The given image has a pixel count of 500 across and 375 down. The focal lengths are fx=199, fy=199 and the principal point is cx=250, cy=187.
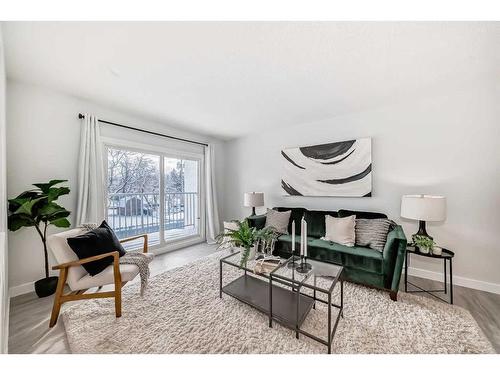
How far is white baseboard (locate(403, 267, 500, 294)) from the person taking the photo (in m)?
2.28

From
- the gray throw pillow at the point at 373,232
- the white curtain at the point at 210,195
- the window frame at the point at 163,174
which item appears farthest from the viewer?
the white curtain at the point at 210,195

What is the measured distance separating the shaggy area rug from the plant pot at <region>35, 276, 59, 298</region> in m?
0.52

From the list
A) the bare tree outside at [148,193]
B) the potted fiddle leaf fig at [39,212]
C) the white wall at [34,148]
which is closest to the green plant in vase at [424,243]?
the bare tree outside at [148,193]

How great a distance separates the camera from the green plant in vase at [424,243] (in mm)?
2201

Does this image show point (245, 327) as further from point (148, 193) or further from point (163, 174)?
point (163, 174)

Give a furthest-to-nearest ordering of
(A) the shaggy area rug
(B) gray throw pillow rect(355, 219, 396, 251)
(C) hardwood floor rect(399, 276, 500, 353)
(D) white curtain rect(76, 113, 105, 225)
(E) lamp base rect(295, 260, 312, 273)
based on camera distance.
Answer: (D) white curtain rect(76, 113, 105, 225)
(B) gray throw pillow rect(355, 219, 396, 251)
(E) lamp base rect(295, 260, 312, 273)
(C) hardwood floor rect(399, 276, 500, 353)
(A) the shaggy area rug

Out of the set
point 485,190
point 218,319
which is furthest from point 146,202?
point 485,190

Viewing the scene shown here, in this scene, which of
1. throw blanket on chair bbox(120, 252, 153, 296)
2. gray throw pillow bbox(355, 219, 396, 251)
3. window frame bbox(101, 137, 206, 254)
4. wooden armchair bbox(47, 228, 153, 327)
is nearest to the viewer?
wooden armchair bbox(47, 228, 153, 327)

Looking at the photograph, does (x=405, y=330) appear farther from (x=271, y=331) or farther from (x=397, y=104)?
(x=397, y=104)

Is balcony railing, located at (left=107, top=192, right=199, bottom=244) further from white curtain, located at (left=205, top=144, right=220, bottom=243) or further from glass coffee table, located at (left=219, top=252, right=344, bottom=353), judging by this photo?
glass coffee table, located at (left=219, top=252, right=344, bottom=353)

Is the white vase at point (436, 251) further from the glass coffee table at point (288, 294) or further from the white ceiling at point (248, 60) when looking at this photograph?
the white ceiling at point (248, 60)

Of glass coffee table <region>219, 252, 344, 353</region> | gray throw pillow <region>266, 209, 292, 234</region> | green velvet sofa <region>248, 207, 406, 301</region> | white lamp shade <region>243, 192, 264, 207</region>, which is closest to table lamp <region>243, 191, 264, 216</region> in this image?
white lamp shade <region>243, 192, 264, 207</region>

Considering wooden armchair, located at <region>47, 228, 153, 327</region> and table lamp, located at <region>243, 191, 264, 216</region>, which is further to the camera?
table lamp, located at <region>243, 191, 264, 216</region>
